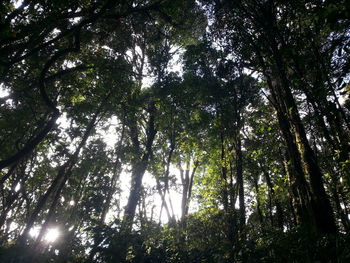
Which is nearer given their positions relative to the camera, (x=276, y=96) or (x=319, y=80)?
(x=319, y=80)

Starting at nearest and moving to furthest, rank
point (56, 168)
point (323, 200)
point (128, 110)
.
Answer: point (323, 200), point (128, 110), point (56, 168)

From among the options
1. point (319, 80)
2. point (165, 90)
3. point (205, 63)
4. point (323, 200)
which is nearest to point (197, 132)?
point (165, 90)

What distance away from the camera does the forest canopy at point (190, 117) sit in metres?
6.38

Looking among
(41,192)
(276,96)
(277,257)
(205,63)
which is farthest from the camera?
(41,192)

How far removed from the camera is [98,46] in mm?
14453

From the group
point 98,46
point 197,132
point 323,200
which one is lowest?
point 323,200

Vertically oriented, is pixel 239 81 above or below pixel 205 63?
below

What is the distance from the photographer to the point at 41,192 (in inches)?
981

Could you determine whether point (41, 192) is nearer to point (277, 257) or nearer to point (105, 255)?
point (105, 255)

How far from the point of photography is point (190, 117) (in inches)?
594

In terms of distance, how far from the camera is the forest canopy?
6375 mm

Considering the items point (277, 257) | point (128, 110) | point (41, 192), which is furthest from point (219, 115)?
point (41, 192)

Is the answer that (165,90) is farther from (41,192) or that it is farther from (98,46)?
(41,192)

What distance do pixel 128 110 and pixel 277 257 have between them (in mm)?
13160
